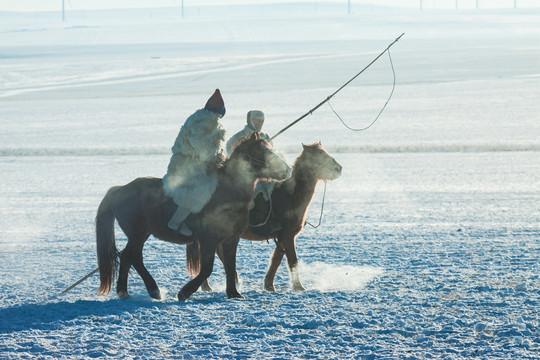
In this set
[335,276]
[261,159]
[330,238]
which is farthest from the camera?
[330,238]

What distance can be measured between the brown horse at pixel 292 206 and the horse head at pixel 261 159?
0.61m

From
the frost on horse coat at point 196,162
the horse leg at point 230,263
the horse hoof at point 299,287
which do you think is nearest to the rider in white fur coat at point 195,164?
the frost on horse coat at point 196,162

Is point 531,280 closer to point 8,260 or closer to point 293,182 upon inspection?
point 293,182

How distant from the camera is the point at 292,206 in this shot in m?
7.57

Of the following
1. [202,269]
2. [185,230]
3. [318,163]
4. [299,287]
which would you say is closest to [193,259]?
[202,269]

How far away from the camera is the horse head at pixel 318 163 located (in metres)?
7.68

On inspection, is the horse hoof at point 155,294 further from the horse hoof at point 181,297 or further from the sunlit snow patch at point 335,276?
the sunlit snow patch at point 335,276

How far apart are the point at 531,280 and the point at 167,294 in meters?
3.52

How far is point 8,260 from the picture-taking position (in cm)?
927

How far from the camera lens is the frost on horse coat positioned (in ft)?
22.6

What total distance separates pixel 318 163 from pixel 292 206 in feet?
1.66

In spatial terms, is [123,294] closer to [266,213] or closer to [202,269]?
[202,269]

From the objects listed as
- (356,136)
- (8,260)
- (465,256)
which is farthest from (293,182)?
(356,136)

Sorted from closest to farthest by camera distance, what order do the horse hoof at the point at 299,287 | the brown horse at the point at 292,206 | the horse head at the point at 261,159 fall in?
the horse head at the point at 261,159 → the brown horse at the point at 292,206 → the horse hoof at the point at 299,287
